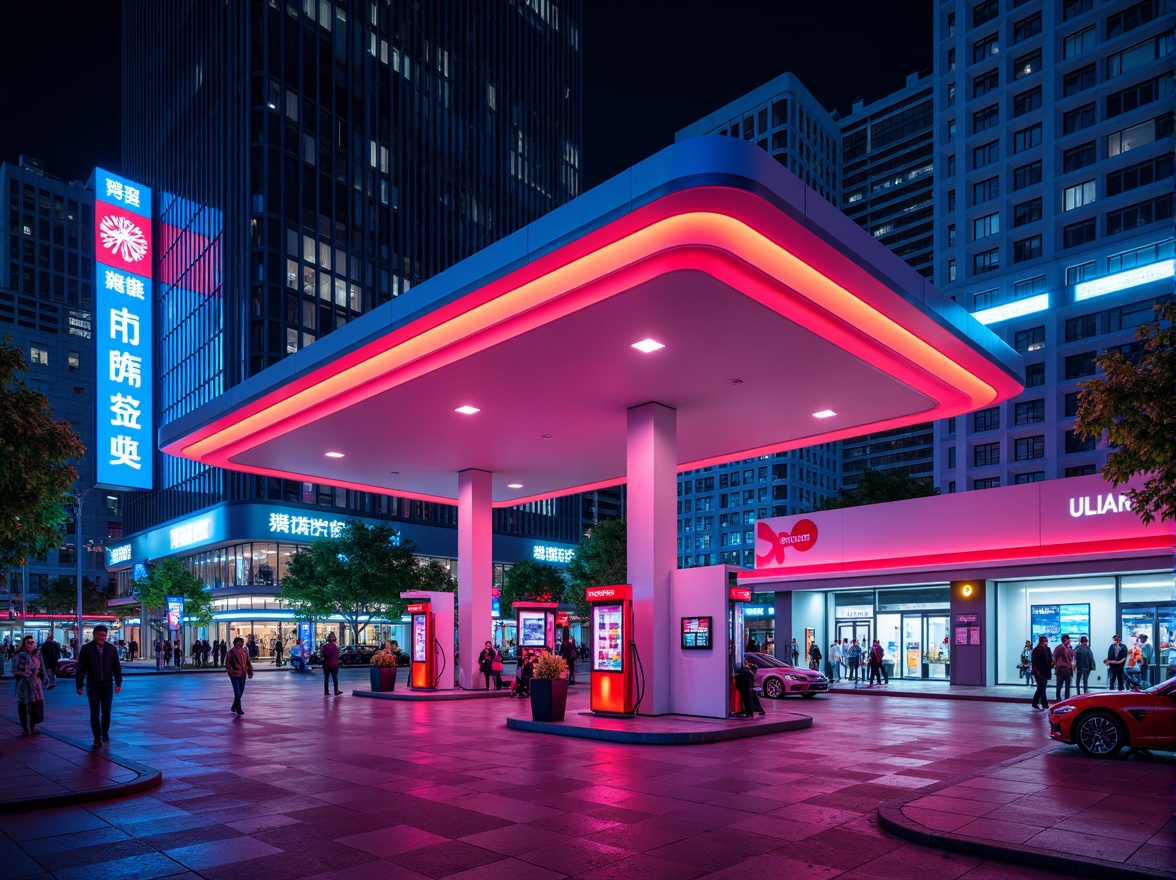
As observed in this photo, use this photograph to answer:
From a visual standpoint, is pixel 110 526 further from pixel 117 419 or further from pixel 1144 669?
pixel 1144 669

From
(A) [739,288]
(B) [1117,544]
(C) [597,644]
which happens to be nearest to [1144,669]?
(B) [1117,544]

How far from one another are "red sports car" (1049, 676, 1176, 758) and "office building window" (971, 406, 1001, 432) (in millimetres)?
55637

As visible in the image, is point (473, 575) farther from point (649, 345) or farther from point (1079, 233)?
point (1079, 233)

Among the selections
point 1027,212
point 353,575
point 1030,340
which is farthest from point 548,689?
point 1027,212

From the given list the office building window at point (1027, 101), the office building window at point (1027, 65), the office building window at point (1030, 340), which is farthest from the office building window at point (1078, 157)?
the office building window at point (1030, 340)

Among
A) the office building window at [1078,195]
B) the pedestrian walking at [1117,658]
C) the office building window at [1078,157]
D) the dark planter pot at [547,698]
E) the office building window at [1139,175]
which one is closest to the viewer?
the dark planter pot at [547,698]

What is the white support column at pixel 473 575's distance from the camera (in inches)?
1003

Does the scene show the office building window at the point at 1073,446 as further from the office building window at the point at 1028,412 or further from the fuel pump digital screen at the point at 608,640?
the fuel pump digital screen at the point at 608,640

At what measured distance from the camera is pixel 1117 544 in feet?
79.0

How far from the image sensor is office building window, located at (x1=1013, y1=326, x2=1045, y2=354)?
62.4 m

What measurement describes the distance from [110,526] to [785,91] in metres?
106

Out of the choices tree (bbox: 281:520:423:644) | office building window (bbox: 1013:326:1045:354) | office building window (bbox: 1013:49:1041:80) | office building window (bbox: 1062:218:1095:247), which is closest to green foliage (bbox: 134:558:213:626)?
tree (bbox: 281:520:423:644)

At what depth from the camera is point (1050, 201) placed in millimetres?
63219

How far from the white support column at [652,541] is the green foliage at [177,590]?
145 ft
